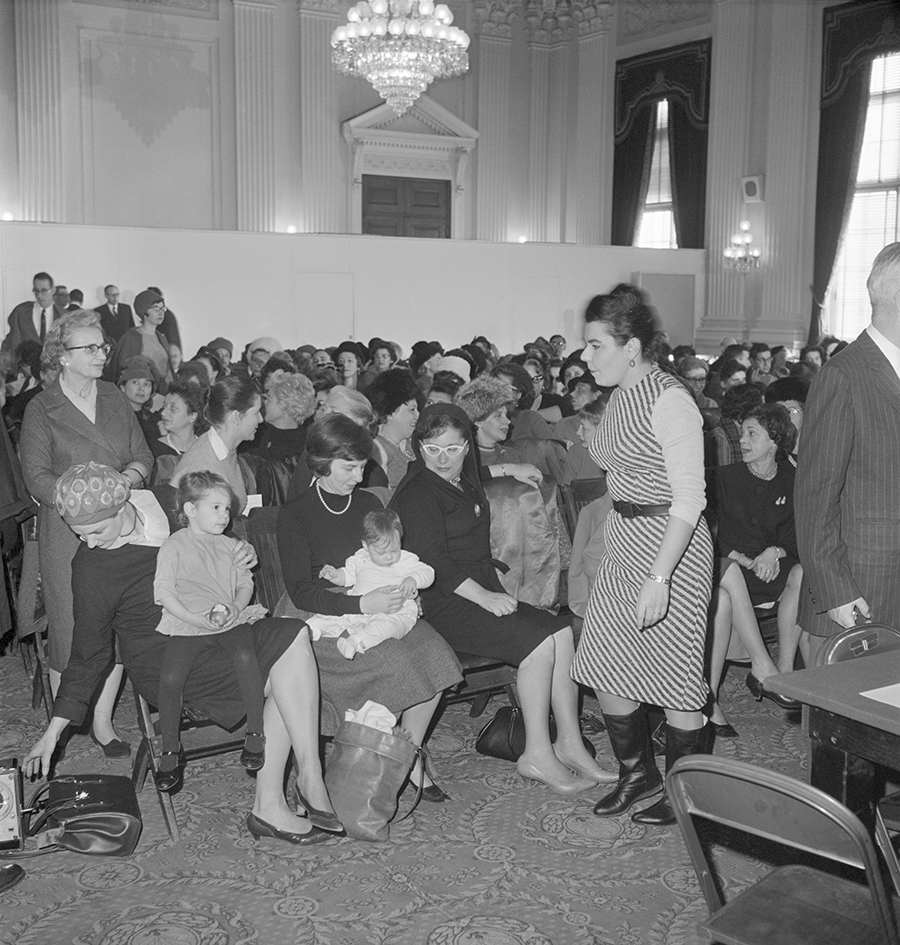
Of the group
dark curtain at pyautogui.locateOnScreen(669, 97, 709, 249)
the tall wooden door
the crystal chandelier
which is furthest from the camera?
the tall wooden door

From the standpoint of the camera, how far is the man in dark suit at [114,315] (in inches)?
443

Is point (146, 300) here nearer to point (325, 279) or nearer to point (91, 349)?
point (325, 279)

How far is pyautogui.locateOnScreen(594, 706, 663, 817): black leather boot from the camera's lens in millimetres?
3527

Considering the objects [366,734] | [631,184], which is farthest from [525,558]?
[631,184]

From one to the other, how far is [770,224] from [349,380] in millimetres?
8523

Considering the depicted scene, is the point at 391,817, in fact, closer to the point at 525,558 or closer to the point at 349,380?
the point at 525,558

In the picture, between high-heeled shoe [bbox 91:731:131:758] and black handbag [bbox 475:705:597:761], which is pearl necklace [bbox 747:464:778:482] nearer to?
black handbag [bbox 475:705:597:761]

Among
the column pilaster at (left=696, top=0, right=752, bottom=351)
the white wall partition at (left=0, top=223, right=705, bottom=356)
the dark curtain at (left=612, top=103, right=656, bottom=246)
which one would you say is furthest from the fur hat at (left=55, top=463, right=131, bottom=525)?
the dark curtain at (left=612, top=103, right=656, bottom=246)

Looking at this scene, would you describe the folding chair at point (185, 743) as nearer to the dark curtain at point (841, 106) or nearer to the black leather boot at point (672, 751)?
the black leather boot at point (672, 751)

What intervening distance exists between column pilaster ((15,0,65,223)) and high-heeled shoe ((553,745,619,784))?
13.0 metres

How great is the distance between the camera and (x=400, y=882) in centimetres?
315

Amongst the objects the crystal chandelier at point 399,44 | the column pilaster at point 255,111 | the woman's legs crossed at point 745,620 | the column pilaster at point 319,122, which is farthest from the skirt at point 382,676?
the column pilaster at point 319,122

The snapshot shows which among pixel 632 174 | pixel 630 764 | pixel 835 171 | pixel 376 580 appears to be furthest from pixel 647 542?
pixel 632 174

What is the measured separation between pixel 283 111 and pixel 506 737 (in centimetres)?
1363
